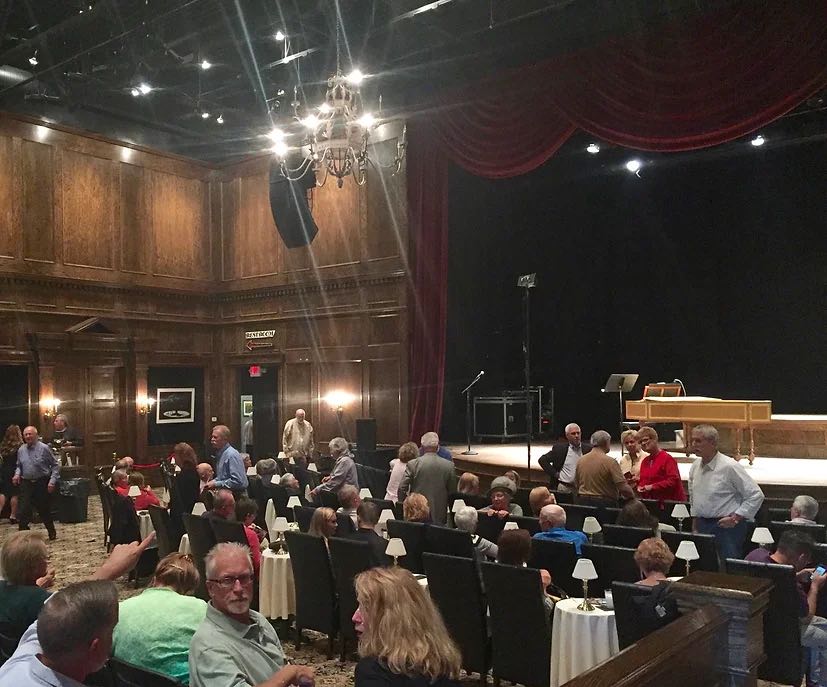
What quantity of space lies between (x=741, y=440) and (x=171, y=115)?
11082 millimetres

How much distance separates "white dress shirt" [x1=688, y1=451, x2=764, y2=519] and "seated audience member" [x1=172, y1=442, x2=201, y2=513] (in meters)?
4.59

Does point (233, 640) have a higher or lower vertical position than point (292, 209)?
lower

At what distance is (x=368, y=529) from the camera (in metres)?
5.38

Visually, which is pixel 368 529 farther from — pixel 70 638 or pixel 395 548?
pixel 70 638

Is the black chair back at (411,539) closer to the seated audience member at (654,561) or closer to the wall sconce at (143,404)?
the seated audience member at (654,561)

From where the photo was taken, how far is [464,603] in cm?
449

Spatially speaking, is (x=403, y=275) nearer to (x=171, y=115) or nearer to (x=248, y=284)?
(x=248, y=284)

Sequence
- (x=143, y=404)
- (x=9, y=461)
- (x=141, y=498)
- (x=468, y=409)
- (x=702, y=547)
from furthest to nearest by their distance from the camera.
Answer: (x=143, y=404) → (x=468, y=409) → (x=9, y=461) → (x=141, y=498) → (x=702, y=547)

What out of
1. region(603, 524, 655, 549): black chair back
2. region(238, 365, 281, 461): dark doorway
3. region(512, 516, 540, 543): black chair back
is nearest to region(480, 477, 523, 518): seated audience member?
region(512, 516, 540, 543): black chair back

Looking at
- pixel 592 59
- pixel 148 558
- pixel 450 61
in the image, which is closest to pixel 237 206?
pixel 450 61

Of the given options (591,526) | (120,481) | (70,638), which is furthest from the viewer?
(120,481)

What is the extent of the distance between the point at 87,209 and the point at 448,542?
10.8m

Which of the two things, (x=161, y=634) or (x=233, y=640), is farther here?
(x=161, y=634)

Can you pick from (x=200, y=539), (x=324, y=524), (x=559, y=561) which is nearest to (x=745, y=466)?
(x=559, y=561)
